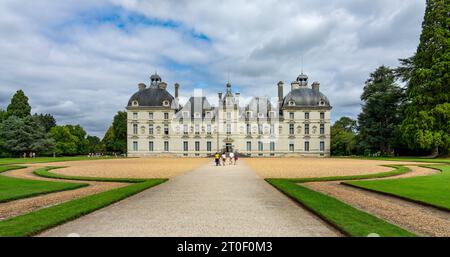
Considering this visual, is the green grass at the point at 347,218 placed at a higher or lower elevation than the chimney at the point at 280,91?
lower

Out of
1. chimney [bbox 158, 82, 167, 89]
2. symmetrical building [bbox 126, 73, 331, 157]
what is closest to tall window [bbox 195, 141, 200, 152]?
symmetrical building [bbox 126, 73, 331, 157]

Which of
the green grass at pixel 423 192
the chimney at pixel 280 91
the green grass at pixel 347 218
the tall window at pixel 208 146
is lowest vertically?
the green grass at pixel 423 192

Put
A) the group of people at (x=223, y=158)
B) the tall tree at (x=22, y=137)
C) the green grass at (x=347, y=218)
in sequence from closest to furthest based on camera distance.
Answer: the green grass at (x=347, y=218) < the group of people at (x=223, y=158) < the tall tree at (x=22, y=137)

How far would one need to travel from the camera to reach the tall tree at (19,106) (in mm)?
54000

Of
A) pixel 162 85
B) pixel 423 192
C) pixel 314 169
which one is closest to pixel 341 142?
pixel 162 85

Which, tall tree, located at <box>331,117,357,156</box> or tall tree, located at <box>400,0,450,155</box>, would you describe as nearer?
tall tree, located at <box>400,0,450,155</box>

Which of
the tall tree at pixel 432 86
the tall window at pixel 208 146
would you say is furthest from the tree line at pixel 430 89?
the tall window at pixel 208 146

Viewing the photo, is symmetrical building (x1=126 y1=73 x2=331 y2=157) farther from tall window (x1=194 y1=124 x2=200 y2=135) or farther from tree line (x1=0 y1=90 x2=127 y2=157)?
tree line (x1=0 y1=90 x2=127 y2=157)

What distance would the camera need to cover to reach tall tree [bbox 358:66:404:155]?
44469 millimetres

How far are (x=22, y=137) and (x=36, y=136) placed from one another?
1934 mm

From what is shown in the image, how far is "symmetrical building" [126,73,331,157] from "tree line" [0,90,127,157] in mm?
10754

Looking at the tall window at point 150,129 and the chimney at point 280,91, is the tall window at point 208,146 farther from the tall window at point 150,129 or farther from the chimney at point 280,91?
the chimney at point 280,91

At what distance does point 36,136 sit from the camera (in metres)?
49.2

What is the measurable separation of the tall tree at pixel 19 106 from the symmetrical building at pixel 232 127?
18.0m
